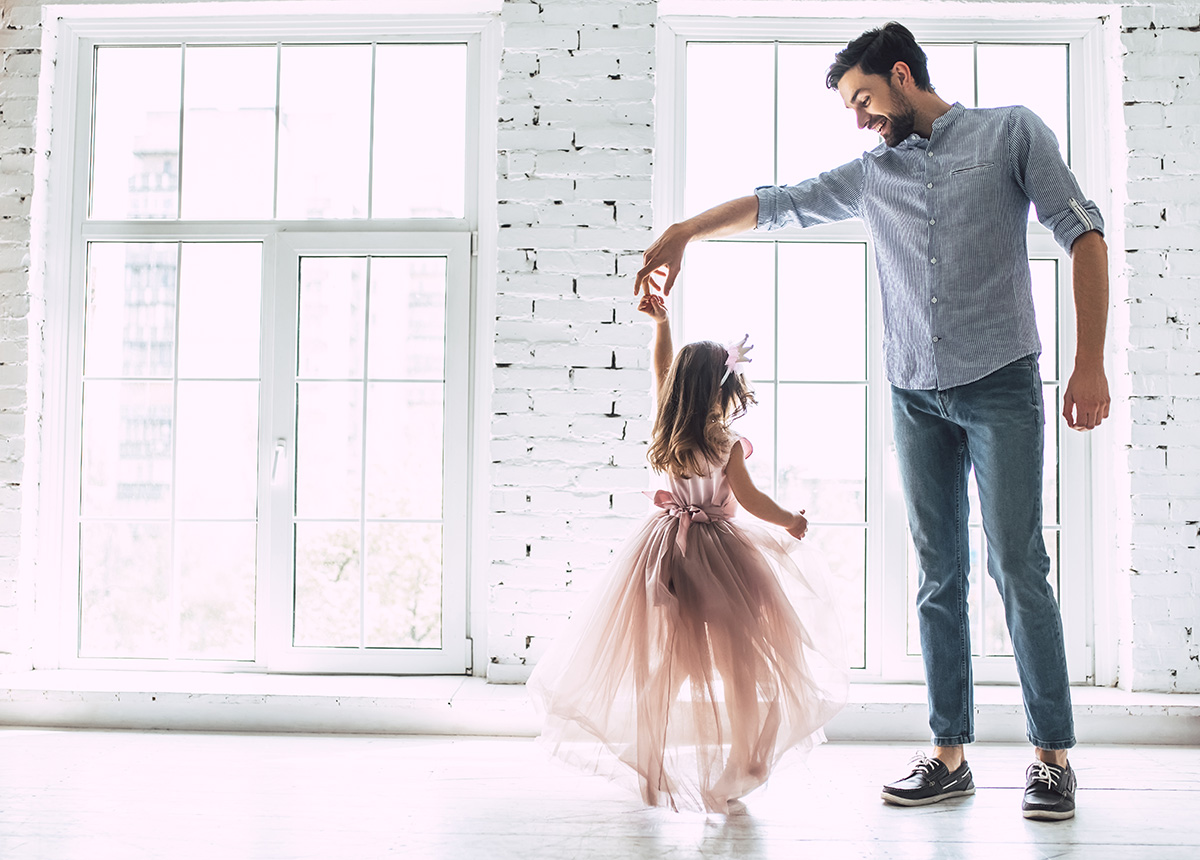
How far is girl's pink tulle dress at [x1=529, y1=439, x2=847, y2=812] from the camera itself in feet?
5.90

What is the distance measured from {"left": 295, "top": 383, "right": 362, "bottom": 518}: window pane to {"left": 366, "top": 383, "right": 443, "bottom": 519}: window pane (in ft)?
0.16

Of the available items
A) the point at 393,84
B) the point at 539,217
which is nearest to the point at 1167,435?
the point at 539,217

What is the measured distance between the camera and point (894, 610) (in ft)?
9.00

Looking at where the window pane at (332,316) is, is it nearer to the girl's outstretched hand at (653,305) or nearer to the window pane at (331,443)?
the window pane at (331,443)

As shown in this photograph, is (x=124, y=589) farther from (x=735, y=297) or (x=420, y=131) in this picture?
(x=735, y=297)

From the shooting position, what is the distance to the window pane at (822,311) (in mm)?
2844

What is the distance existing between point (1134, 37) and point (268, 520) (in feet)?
10.5

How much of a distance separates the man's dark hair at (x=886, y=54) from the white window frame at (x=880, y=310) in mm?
901

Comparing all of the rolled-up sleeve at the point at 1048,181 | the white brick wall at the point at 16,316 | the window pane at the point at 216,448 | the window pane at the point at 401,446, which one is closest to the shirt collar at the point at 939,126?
the rolled-up sleeve at the point at 1048,181

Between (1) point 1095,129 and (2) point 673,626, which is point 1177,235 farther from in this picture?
(2) point 673,626

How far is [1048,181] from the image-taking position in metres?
1.84

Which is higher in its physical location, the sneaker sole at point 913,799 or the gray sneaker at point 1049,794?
the gray sneaker at point 1049,794

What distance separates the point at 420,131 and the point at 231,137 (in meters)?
0.66

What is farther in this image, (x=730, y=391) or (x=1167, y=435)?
(x=1167, y=435)
